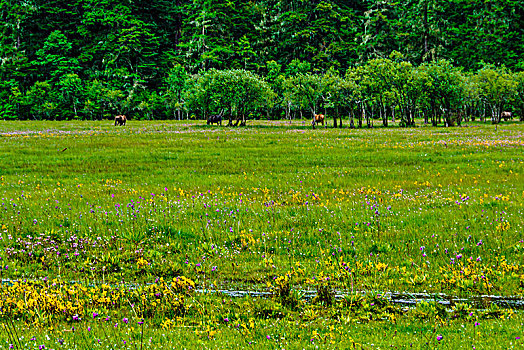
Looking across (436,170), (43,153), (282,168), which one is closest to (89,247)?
(282,168)

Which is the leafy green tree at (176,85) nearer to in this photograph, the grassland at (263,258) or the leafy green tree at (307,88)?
the leafy green tree at (307,88)

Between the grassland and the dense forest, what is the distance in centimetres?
6199

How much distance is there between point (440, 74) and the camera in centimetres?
4900

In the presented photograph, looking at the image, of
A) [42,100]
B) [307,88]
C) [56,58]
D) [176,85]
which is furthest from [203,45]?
[307,88]

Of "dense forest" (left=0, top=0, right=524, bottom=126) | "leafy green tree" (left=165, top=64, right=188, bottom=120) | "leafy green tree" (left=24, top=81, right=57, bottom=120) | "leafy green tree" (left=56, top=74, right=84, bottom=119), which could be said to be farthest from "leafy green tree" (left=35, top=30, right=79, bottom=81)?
"leafy green tree" (left=165, top=64, right=188, bottom=120)

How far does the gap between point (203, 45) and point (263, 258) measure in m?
86.3

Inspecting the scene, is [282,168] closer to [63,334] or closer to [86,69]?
[63,334]

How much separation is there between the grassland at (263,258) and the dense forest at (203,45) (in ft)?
203

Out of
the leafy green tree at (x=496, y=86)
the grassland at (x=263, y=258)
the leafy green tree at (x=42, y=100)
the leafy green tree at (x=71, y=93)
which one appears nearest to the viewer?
the grassland at (x=263, y=258)

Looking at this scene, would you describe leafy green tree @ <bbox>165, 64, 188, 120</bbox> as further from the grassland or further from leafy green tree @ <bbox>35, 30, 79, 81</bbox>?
the grassland

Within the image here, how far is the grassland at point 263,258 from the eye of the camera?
5590mm

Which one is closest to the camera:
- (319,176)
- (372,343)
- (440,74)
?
(372,343)

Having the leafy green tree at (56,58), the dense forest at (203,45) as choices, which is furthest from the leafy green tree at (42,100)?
the leafy green tree at (56,58)

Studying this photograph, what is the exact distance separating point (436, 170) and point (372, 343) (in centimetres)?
1527
